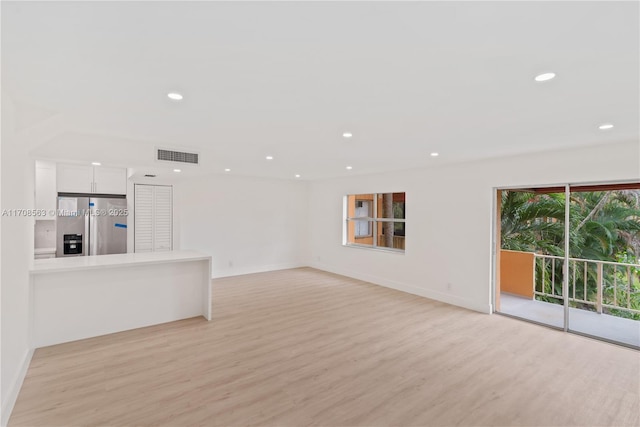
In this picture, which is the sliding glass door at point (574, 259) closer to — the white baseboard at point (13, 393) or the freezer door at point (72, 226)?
the white baseboard at point (13, 393)

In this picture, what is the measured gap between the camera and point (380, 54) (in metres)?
1.59

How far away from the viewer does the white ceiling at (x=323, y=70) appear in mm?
Answer: 1273

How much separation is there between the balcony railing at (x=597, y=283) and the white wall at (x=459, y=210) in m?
1.46

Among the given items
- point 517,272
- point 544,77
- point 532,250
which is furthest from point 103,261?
point 532,250

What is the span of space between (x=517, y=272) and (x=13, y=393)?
6.95m

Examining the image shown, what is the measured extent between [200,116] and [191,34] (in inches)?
52.7

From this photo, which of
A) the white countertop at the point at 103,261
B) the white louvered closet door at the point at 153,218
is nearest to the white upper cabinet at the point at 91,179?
the white louvered closet door at the point at 153,218

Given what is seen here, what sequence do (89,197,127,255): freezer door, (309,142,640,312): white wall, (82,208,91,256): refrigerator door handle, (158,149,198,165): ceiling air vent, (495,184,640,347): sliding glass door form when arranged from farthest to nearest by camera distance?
(89,197,127,255): freezer door < (82,208,91,256): refrigerator door handle < (495,184,640,347): sliding glass door < (158,149,198,165): ceiling air vent < (309,142,640,312): white wall

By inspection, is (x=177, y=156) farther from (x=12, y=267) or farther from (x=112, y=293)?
(x=12, y=267)

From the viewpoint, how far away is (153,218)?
5758 mm

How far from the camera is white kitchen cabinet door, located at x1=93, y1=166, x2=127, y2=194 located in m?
5.05

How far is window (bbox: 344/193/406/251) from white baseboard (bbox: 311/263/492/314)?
29.9 inches

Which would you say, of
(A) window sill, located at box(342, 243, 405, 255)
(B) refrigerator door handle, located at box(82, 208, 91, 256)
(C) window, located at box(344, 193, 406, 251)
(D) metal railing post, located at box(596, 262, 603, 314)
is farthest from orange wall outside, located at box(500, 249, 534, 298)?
(B) refrigerator door handle, located at box(82, 208, 91, 256)

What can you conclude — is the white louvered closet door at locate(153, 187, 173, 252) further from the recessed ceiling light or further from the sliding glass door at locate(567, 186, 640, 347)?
the sliding glass door at locate(567, 186, 640, 347)
